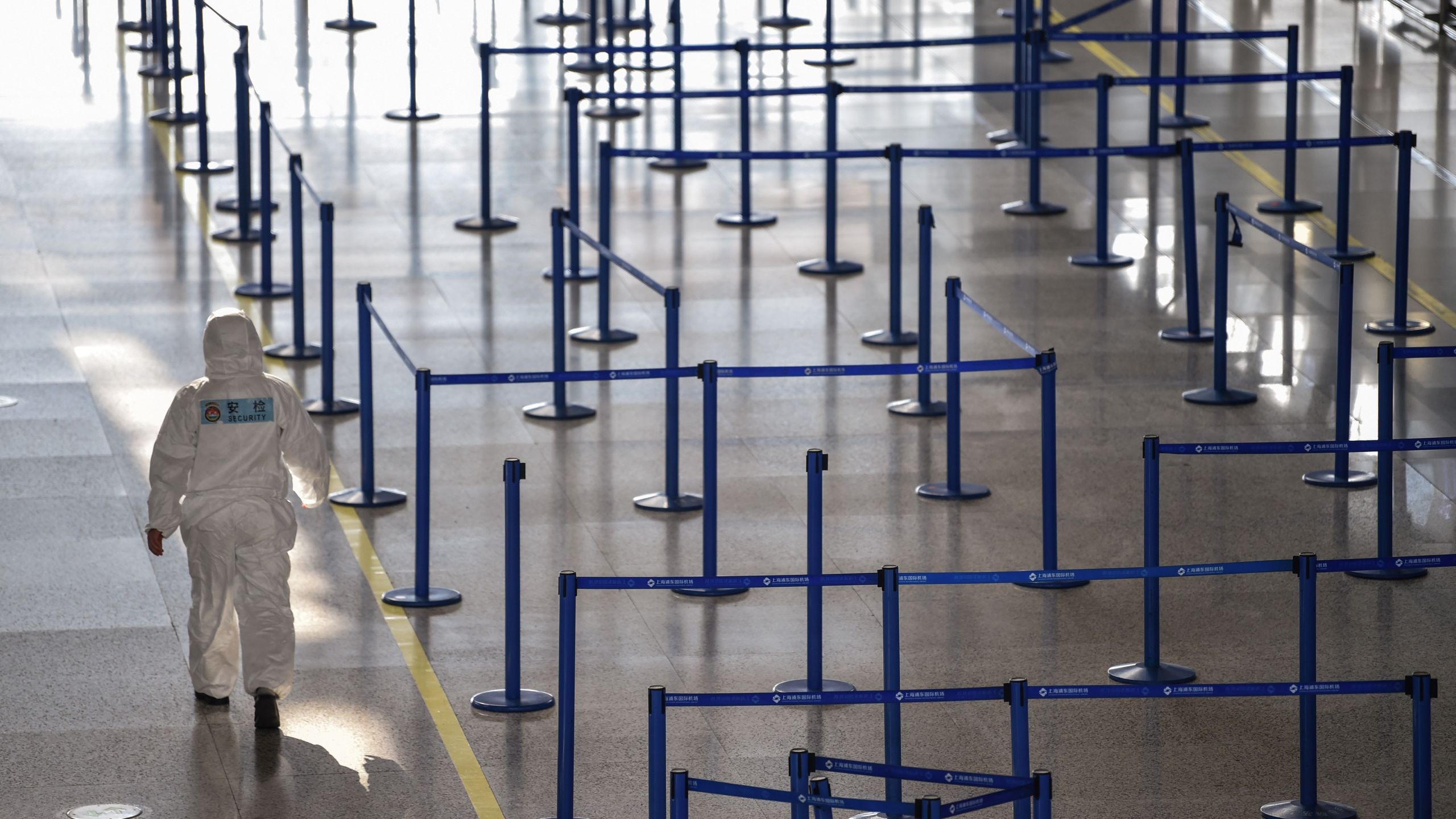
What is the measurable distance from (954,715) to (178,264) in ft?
26.0

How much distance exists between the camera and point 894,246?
1375cm

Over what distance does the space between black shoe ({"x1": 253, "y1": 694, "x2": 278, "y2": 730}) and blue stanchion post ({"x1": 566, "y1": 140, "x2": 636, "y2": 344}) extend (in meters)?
5.23

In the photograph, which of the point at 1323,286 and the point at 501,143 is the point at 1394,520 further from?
the point at 501,143

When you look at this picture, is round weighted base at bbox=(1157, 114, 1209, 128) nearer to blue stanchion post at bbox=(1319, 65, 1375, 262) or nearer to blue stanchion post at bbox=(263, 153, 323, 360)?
blue stanchion post at bbox=(1319, 65, 1375, 262)

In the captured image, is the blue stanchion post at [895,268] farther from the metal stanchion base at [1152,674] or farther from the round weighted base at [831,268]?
the metal stanchion base at [1152,674]

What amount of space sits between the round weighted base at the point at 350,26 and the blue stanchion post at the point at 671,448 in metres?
11.9

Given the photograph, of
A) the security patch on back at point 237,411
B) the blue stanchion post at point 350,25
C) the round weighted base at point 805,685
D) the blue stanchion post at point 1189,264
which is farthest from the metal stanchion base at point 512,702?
the blue stanchion post at point 350,25

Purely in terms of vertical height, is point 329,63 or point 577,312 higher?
point 329,63

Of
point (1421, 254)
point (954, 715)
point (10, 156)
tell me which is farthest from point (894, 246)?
point (10, 156)

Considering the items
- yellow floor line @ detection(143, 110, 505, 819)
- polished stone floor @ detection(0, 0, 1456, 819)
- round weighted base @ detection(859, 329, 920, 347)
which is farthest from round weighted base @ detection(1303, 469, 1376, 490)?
yellow floor line @ detection(143, 110, 505, 819)

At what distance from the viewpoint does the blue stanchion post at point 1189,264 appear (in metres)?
13.8

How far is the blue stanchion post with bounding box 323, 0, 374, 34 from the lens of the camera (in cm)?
2258

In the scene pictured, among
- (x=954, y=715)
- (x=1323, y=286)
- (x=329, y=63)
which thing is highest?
(x=329, y=63)

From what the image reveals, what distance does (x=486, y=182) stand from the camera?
16.2 meters
